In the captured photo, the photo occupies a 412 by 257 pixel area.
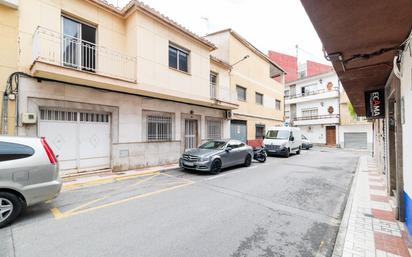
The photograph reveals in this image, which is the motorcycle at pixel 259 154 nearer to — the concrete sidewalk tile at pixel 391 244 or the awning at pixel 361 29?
the awning at pixel 361 29

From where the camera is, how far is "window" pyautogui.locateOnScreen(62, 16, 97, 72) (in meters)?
7.86

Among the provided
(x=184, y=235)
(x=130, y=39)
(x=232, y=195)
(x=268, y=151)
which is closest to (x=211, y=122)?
(x=268, y=151)

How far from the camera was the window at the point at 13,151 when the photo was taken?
3878mm

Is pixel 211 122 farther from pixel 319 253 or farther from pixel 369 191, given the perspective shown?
pixel 319 253

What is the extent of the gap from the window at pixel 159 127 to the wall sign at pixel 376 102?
864 cm

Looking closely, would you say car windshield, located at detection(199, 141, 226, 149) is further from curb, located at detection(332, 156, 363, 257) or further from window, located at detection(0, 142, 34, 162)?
window, located at detection(0, 142, 34, 162)

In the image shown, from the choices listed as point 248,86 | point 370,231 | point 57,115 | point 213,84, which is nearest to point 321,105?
point 248,86

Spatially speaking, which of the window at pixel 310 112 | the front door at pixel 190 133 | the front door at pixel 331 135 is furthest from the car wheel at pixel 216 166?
the window at pixel 310 112

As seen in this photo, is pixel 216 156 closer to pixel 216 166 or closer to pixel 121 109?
pixel 216 166

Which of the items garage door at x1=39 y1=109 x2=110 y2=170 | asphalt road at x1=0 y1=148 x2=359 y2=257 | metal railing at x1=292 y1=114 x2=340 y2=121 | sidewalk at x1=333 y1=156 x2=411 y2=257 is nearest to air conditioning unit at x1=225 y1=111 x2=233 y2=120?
garage door at x1=39 y1=109 x2=110 y2=170

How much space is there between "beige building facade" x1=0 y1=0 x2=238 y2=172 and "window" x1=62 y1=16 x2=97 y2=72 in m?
0.03

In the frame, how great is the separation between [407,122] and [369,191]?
3.60 m

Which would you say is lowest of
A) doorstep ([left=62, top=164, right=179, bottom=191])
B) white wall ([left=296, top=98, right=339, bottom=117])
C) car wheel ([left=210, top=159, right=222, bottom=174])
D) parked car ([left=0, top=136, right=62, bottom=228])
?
doorstep ([left=62, top=164, right=179, bottom=191])

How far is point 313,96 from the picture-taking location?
2992cm
